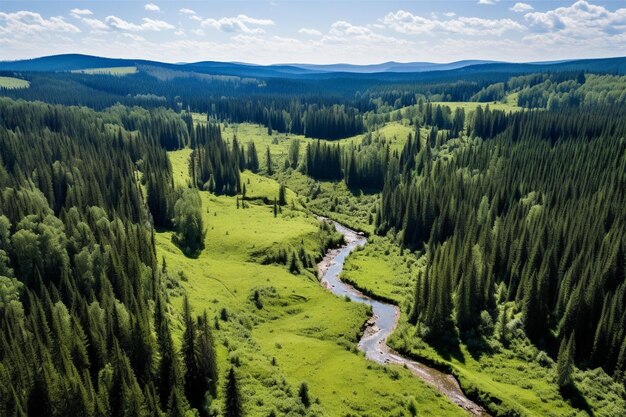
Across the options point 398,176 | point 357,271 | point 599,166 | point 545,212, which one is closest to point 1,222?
point 357,271

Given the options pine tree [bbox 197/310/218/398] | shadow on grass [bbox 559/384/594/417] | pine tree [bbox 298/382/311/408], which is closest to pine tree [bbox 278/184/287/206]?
pine tree [bbox 298/382/311/408]

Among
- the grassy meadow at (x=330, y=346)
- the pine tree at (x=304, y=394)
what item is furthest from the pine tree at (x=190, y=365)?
the pine tree at (x=304, y=394)

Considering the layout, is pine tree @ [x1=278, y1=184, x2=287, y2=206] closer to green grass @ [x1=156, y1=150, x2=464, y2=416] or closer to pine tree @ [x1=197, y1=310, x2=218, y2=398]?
green grass @ [x1=156, y1=150, x2=464, y2=416]

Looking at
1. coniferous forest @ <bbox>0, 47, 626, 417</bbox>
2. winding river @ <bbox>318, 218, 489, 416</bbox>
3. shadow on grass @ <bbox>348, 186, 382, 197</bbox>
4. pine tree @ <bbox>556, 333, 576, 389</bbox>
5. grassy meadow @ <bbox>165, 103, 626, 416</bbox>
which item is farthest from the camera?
shadow on grass @ <bbox>348, 186, 382, 197</bbox>

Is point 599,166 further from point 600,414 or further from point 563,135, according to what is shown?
point 600,414

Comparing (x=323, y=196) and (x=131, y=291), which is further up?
(x=131, y=291)

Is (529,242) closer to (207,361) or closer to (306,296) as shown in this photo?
(306,296)

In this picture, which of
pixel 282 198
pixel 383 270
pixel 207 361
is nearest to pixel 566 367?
pixel 383 270
